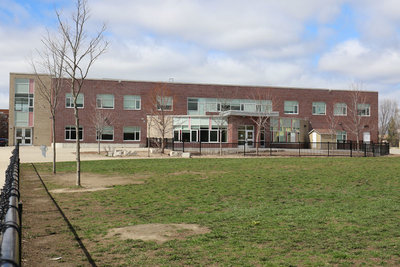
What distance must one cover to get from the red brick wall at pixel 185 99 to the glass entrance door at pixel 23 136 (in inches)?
424

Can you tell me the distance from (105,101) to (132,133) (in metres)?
5.96

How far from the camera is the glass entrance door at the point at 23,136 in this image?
60.6m

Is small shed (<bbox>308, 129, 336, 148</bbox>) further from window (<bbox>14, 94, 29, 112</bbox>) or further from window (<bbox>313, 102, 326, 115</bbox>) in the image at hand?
window (<bbox>14, 94, 29, 112</bbox>)

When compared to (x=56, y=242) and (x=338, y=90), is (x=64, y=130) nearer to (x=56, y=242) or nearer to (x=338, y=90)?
(x=338, y=90)

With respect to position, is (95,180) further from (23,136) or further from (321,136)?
(23,136)

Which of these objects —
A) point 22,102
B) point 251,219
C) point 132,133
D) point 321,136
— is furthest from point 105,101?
point 251,219

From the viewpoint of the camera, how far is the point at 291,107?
2391 inches

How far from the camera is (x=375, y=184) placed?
14.9 meters

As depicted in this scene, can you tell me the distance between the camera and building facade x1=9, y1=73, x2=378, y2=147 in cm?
5012

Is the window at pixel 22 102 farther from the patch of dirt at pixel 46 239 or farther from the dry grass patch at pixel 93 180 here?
the patch of dirt at pixel 46 239

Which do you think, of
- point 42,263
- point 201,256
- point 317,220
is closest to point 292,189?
point 317,220

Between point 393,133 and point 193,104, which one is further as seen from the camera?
point 393,133

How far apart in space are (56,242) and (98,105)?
4944cm

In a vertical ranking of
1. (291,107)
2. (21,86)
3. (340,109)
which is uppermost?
(21,86)
